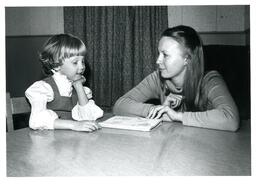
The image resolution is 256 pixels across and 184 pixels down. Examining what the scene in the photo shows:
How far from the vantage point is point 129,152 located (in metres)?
Answer: 0.84

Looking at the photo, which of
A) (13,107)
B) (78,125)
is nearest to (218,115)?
(78,125)

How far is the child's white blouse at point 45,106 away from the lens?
1.13 metres

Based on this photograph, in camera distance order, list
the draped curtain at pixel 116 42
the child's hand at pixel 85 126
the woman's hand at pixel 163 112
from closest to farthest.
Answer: the child's hand at pixel 85 126
the woman's hand at pixel 163 112
the draped curtain at pixel 116 42

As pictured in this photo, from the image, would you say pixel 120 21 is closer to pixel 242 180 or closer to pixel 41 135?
pixel 41 135

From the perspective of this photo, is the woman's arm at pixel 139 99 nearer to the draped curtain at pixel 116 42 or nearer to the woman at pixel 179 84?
the woman at pixel 179 84

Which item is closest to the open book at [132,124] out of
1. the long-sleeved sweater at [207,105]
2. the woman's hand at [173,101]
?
the long-sleeved sweater at [207,105]

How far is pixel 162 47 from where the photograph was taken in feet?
4.97

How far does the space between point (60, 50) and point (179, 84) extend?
0.69 meters

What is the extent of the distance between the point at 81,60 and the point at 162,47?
17.1 inches

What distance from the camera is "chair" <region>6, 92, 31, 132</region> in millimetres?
1277

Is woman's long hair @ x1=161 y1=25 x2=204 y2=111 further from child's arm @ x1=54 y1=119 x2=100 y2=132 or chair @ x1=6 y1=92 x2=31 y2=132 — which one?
chair @ x1=6 y1=92 x2=31 y2=132

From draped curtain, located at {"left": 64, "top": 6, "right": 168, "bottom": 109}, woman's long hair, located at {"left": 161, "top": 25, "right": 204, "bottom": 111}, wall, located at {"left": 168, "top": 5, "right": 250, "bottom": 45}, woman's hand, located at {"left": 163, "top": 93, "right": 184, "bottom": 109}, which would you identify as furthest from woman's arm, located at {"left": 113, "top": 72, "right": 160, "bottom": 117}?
wall, located at {"left": 168, "top": 5, "right": 250, "bottom": 45}

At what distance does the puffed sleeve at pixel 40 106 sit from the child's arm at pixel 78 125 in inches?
1.1

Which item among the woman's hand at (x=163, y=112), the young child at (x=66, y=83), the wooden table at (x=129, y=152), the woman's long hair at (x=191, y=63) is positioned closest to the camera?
the wooden table at (x=129, y=152)
